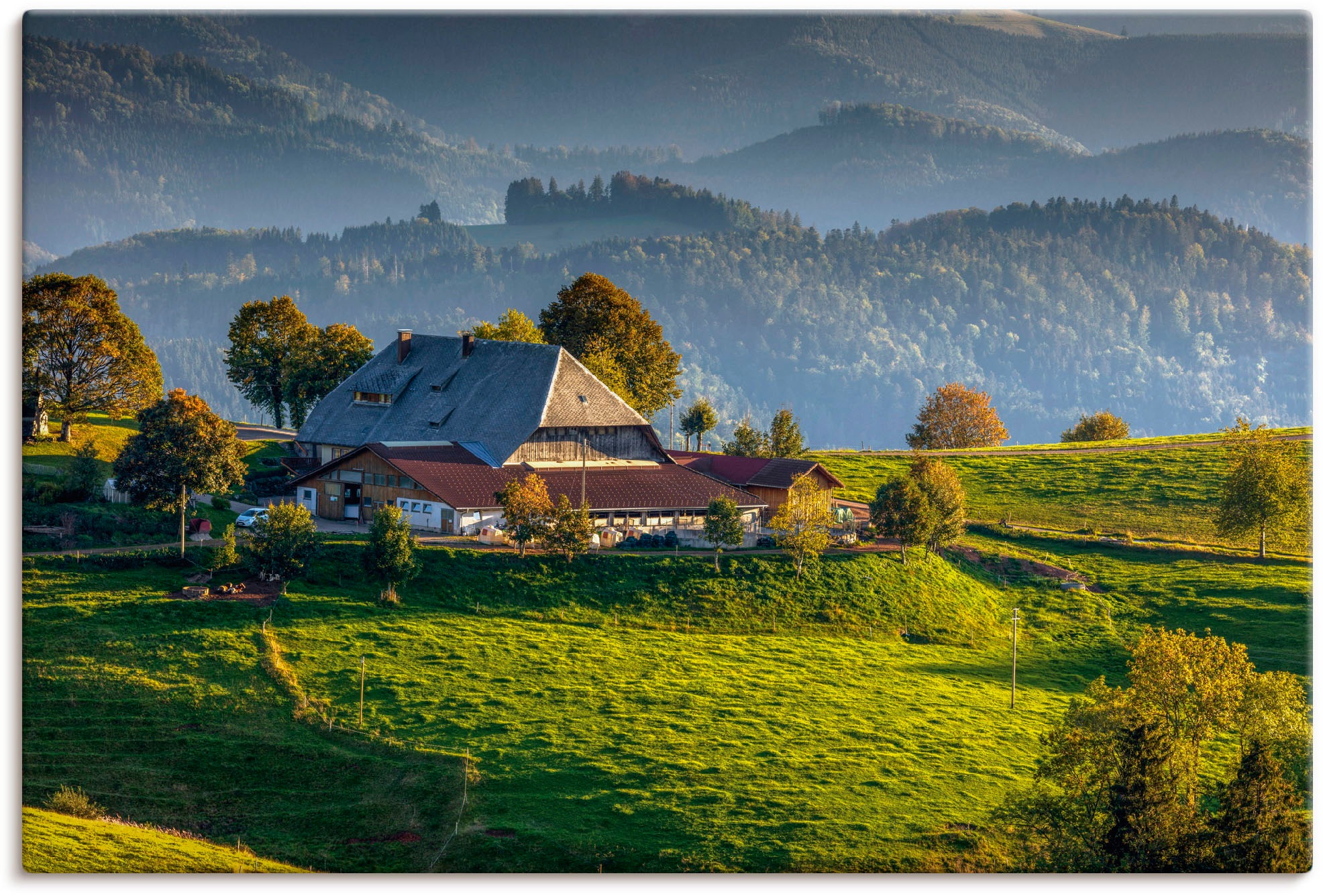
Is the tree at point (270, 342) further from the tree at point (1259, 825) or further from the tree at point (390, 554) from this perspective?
the tree at point (1259, 825)

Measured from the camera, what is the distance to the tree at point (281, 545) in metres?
56.5

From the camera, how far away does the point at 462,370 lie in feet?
276

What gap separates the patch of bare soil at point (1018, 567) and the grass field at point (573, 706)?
14.4 ft

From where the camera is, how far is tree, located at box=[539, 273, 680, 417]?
329ft

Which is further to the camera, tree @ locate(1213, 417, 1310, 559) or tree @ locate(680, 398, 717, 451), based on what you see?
tree @ locate(680, 398, 717, 451)

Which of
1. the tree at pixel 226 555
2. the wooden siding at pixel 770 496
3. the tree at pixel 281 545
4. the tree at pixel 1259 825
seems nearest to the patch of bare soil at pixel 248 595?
the tree at pixel 281 545

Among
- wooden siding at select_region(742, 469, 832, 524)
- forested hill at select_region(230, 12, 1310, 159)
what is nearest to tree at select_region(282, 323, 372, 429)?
forested hill at select_region(230, 12, 1310, 159)

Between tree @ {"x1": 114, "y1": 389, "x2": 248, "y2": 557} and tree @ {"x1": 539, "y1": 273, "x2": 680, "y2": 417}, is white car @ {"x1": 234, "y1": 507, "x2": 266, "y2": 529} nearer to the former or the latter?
tree @ {"x1": 114, "y1": 389, "x2": 248, "y2": 557}

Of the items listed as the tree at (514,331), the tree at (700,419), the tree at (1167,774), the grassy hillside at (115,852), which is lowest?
the grassy hillside at (115,852)

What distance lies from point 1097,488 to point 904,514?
2845cm

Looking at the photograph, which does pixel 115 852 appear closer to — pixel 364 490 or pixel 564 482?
pixel 564 482

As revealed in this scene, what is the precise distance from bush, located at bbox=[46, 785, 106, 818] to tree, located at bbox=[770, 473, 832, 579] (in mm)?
34895

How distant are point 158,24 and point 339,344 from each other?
45.3 meters

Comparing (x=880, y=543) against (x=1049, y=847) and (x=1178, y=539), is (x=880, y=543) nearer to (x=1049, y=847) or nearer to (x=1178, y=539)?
(x=1178, y=539)
